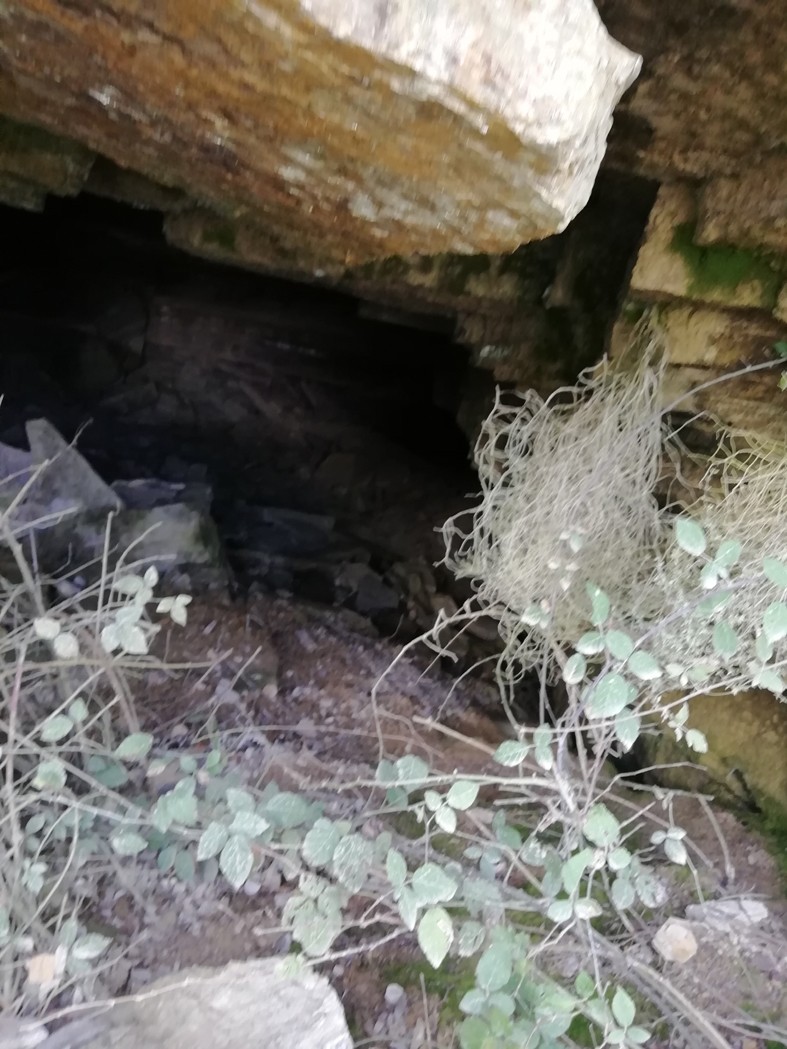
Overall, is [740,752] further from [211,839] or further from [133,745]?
[133,745]

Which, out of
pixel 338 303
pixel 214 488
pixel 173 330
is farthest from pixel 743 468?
pixel 173 330

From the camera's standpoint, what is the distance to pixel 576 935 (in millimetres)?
1348

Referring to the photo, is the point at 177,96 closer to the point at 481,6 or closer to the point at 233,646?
the point at 481,6

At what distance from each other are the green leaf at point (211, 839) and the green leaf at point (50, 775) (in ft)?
0.82

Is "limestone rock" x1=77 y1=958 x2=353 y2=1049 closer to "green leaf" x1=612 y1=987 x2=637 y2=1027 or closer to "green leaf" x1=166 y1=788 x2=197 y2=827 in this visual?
"green leaf" x1=166 y1=788 x2=197 y2=827

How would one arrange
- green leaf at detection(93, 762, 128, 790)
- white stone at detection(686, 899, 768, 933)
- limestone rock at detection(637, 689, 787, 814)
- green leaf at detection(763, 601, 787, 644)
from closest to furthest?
green leaf at detection(763, 601, 787, 644)
green leaf at detection(93, 762, 128, 790)
white stone at detection(686, 899, 768, 933)
limestone rock at detection(637, 689, 787, 814)

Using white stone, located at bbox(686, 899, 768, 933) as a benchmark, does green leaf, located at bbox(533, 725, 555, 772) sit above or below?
above

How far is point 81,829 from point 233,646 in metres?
0.77

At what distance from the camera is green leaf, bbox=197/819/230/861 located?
114 cm

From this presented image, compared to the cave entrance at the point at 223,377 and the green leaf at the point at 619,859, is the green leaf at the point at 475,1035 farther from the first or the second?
the cave entrance at the point at 223,377

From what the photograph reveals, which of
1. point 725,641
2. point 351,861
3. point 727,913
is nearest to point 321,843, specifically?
point 351,861

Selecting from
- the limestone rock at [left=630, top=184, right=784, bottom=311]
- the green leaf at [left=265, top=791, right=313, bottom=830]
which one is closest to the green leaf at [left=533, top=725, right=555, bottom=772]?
the green leaf at [left=265, top=791, right=313, bottom=830]

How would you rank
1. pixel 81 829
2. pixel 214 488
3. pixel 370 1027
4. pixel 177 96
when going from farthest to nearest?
pixel 214 488 → pixel 81 829 → pixel 370 1027 → pixel 177 96

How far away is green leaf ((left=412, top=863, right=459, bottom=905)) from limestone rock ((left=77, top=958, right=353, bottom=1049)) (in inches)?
9.2
